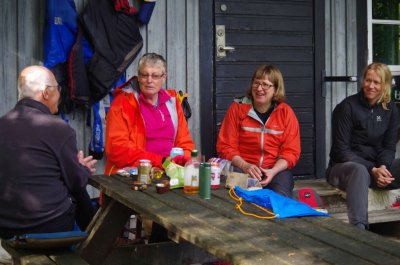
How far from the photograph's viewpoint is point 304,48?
5.68m

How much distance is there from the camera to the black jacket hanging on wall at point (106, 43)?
477 cm

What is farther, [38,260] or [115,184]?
[115,184]

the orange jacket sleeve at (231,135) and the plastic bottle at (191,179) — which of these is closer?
the plastic bottle at (191,179)

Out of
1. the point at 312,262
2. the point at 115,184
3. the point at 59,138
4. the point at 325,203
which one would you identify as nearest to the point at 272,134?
the point at 325,203

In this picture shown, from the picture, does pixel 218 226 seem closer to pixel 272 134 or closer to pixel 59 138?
pixel 59 138

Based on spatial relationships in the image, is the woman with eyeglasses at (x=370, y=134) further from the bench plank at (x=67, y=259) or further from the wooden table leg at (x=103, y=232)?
the bench plank at (x=67, y=259)

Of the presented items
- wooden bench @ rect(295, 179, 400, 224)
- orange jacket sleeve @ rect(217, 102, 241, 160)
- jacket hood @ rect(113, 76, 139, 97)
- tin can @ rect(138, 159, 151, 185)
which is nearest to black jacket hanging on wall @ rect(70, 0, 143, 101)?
jacket hood @ rect(113, 76, 139, 97)

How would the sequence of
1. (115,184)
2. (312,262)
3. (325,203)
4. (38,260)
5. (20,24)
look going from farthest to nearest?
(325,203) → (20,24) → (115,184) → (38,260) → (312,262)

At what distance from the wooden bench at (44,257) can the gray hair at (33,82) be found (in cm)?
70

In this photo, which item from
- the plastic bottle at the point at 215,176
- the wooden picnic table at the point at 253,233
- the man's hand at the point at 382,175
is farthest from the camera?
the man's hand at the point at 382,175

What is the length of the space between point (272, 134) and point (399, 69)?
2.16 meters

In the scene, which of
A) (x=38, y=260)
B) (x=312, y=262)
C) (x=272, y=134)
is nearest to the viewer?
(x=312, y=262)

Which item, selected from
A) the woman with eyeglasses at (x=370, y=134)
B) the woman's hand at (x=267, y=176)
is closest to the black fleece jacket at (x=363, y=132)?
the woman with eyeglasses at (x=370, y=134)

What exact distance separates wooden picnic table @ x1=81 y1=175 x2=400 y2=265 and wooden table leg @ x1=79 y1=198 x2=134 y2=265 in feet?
1.05
